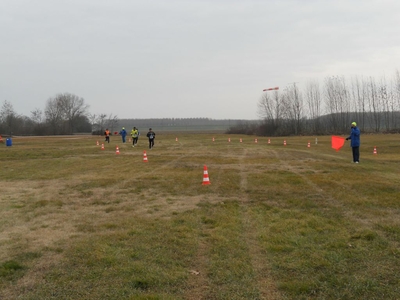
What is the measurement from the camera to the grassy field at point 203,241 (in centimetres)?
387

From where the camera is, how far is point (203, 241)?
5.44 metres

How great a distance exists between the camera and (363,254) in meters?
4.72

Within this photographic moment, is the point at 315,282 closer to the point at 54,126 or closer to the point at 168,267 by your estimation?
the point at 168,267

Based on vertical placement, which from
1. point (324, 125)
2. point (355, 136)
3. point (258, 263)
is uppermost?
point (324, 125)

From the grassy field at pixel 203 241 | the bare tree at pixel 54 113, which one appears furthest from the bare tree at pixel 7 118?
the grassy field at pixel 203 241

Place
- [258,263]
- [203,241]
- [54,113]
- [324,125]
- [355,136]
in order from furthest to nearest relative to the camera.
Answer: [54,113]
[324,125]
[355,136]
[203,241]
[258,263]

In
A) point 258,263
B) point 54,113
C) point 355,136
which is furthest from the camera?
point 54,113

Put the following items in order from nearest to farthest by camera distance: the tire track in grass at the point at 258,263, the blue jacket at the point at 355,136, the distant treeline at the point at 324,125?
the tire track in grass at the point at 258,263 < the blue jacket at the point at 355,136 < the distant treeline at the point at 324,125

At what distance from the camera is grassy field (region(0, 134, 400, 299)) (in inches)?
152

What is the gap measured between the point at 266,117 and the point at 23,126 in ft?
190

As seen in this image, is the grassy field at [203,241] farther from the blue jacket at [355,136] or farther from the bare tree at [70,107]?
the bare tree at [70,107]

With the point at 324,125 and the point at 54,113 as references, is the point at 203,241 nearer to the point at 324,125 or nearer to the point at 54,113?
the point at 324,125

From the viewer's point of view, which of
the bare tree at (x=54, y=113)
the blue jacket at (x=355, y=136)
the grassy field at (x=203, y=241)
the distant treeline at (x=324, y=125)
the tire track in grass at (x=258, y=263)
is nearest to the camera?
the tire track in grass at (x=258, y=263)

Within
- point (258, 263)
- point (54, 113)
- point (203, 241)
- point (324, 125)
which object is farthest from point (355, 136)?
point (54, 113)
